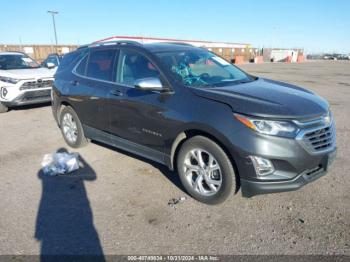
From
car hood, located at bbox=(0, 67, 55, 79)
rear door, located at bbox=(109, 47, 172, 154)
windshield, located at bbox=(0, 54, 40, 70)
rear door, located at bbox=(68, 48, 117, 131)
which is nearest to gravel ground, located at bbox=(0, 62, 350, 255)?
rear door, located at bbox=(109, 47, 172, 154)

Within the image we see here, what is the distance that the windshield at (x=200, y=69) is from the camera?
13.0ft

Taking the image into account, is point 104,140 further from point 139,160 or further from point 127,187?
point 127,187

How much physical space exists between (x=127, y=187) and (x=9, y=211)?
1.41 meters

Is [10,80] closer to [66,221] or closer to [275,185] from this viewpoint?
[66,221]

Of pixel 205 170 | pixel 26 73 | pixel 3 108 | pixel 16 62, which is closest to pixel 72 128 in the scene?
pixel 205 170

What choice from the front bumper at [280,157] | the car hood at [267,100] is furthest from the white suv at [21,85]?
the front bumper at [280,157]

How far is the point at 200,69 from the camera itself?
14.1 feet

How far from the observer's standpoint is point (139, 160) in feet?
16.7

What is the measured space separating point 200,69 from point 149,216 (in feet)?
6.81

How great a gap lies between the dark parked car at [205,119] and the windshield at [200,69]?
0.02m

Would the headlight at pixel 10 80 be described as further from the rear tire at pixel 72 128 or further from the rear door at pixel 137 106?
the rear door at pixel 137 106

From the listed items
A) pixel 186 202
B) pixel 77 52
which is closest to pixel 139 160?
pixel 186 202

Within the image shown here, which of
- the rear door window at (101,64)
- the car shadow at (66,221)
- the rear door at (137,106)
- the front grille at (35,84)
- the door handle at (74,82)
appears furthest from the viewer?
the front grille at (35,84)

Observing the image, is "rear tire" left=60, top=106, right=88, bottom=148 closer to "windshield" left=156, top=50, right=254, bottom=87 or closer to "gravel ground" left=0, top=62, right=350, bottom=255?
"gravel ground" left=0, top=62, right=350, bottom=255
